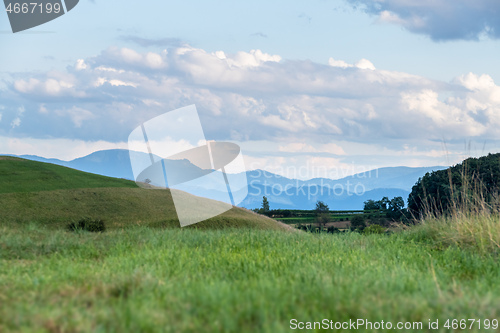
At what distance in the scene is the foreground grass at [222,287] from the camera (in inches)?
134

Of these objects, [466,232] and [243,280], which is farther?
[466,232]

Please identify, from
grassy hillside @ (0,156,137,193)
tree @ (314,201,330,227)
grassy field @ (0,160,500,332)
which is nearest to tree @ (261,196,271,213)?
tree @ (314,201,330,227)

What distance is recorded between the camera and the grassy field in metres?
3.48

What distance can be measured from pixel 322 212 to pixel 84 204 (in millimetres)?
23732

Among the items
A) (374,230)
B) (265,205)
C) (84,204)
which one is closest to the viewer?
(374,230)

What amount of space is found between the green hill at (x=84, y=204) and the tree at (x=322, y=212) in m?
15.4

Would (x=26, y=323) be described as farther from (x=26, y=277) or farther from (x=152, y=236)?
(x=152, y=236)

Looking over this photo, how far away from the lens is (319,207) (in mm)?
37812

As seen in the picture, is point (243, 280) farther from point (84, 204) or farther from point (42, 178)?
point (42, 178)

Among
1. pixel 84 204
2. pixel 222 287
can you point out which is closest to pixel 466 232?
pixel 222 287

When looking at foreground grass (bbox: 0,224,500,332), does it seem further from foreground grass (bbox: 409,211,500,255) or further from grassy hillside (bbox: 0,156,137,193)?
grassy hillside (bbox: 0,156,137,193)

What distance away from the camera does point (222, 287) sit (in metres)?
4.32

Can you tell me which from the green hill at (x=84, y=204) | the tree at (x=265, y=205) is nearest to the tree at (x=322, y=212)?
the tree at (x=265, y=205)

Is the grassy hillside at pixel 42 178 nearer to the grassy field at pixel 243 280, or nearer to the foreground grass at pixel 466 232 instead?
the grassy field at pixel 243 280
